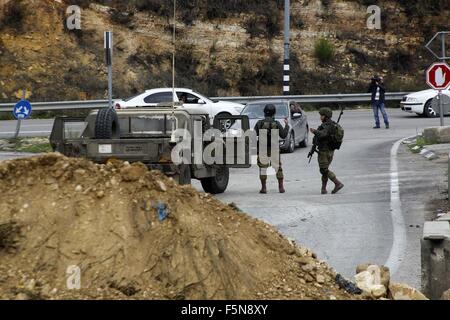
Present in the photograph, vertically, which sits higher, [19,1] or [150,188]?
[19,1]

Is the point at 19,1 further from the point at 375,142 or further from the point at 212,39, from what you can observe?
the point at 375,142

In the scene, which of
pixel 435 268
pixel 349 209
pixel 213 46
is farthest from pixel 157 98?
pixel 435 268

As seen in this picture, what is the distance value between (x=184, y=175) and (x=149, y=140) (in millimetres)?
804

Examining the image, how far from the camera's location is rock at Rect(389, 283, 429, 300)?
A: 7.34 meters

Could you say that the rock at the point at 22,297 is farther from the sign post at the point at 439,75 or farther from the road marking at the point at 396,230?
the sign post at the point at 439,75

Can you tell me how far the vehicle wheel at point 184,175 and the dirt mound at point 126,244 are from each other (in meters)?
6.94

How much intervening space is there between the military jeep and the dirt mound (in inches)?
260

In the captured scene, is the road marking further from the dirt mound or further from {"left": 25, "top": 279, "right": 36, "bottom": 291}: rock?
{"left": 25, "top": 279, "right": 36, "bottom": 291}: rock

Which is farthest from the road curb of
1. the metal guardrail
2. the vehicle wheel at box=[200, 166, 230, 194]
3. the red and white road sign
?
the metal guardrail

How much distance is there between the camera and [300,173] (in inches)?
797

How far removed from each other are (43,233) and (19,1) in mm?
32179

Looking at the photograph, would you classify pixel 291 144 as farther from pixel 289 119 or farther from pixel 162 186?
pixel 162 186

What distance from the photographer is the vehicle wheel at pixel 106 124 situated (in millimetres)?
14539

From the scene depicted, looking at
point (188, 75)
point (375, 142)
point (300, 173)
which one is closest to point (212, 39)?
point (188, 75)
